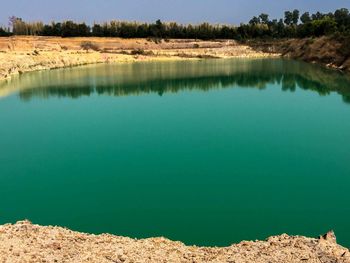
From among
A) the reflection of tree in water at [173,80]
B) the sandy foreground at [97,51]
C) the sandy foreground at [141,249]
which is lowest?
the sandy foreground at [141,249]

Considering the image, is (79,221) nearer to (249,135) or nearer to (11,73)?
(249,135)

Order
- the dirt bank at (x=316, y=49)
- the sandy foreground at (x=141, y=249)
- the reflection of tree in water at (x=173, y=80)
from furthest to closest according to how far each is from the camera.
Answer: the dirt bank at (x=316, y=49)
the reflection of tree in water at (x=173, y=80)
the sandy foreground at (x=141, y=249)

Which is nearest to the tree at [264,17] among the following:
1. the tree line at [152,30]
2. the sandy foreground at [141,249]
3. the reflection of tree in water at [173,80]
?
the tree line at [152,30]

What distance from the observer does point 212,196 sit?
10758 mm

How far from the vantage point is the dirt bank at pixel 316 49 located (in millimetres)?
43697

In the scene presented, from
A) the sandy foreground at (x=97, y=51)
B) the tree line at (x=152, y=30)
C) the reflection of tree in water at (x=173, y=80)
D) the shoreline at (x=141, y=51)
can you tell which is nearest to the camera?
Result: the reflection of tree in water at (x=173, y=80)

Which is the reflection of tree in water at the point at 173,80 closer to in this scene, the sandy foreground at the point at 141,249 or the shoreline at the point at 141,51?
the shoreline at the point at 141,51

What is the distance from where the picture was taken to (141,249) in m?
7.85

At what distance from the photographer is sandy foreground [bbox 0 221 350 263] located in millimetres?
7277

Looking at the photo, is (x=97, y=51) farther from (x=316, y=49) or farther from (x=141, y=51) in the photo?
(x=316, y=49)

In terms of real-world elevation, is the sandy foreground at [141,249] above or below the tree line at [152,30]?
below

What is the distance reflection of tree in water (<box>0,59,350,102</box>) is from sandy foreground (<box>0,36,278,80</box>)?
11.2ft

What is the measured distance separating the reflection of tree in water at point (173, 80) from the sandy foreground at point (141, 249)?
68.0 feet

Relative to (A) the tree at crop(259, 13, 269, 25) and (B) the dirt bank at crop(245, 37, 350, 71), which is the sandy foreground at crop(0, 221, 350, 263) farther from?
(A) the tree at crop(259, 13, 269, 25)
